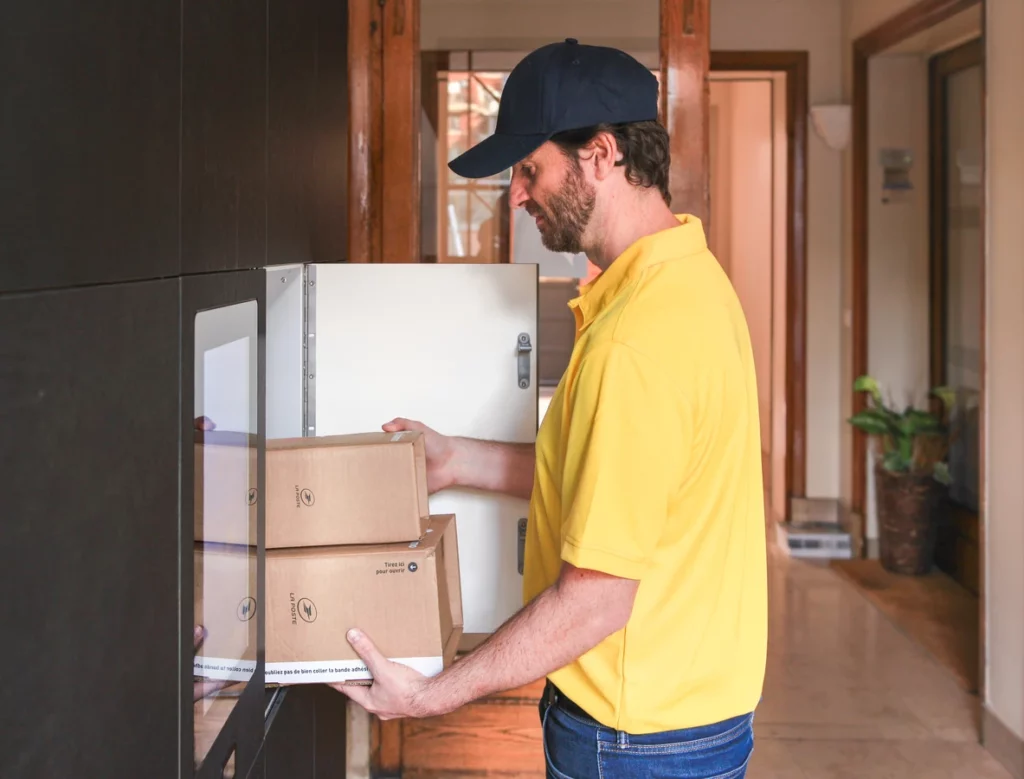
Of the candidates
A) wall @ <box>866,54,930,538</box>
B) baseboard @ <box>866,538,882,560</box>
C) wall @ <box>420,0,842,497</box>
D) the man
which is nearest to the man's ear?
the man

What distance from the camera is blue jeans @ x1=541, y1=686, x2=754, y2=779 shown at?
1.44 metres

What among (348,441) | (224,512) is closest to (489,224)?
(348,441)

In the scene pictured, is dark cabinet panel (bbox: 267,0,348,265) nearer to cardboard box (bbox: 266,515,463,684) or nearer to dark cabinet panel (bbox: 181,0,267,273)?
dark cabinet panel (bbox: 181,0,267,273)

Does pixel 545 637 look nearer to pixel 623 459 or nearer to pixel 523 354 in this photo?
pixel 623 459

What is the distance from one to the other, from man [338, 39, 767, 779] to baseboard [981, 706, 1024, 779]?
199cm

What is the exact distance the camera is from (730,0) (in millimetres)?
4984

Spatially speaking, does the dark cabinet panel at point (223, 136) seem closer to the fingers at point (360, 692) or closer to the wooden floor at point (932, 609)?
the fingers at point (360, 692)

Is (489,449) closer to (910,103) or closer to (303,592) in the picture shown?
(303,592)

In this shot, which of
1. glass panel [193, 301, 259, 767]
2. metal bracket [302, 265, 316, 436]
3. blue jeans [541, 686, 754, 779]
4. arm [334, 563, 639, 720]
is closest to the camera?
glass panel [193, 301, 259, 767]

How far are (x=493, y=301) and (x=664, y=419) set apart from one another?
39.6 inches

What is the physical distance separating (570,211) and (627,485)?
1.40 ft

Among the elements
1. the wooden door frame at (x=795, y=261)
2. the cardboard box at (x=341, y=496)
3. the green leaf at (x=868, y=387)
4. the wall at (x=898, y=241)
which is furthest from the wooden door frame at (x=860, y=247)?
the cardboard box at (x=341, y=496)

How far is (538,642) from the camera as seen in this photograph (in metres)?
1.36

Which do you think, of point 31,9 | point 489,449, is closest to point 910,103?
point 489,449
